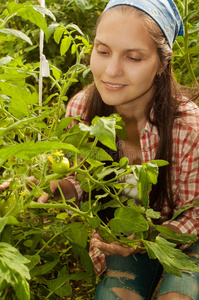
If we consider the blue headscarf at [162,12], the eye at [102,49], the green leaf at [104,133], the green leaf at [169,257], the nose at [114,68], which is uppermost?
the blue headscarf at [162,12]

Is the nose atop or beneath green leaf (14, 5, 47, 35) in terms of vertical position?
beneath

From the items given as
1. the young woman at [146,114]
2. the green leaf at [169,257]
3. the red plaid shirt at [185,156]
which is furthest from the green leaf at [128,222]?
the red plaid shirt at [185,156]

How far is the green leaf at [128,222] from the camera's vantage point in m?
0.71

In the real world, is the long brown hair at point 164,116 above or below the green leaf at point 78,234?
above

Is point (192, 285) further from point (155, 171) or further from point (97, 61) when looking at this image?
point (97, 61)

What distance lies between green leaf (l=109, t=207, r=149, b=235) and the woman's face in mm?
373

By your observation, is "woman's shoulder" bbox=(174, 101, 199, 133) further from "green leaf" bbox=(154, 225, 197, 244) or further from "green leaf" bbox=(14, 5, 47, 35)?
"green leaf" bbox=(14, 5, 47, 35)

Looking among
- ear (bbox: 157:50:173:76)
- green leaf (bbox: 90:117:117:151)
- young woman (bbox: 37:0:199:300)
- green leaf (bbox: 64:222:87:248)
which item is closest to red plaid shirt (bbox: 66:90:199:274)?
young woman (bbox: 37:0:199:300)

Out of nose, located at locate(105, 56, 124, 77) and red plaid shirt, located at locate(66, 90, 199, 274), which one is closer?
nose, located at locate(105, 56, 124, 77)

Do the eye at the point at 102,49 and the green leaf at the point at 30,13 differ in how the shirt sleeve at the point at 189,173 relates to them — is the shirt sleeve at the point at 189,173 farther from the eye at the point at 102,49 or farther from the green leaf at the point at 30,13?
the green leaf at the point at 30,13

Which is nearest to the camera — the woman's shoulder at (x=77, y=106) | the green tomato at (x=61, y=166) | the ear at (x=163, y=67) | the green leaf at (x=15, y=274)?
the green leaf at (x=15, y=274)

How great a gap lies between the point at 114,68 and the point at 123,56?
44 millimetres

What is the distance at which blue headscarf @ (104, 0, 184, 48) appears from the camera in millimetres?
990

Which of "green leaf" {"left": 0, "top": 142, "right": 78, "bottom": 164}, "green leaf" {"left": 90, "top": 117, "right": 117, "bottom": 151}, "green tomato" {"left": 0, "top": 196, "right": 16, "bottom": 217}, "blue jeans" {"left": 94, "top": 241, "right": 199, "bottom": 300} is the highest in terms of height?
"green leaf" {"left": 90, "top": 117, "right": 117, "bottom": 151}
